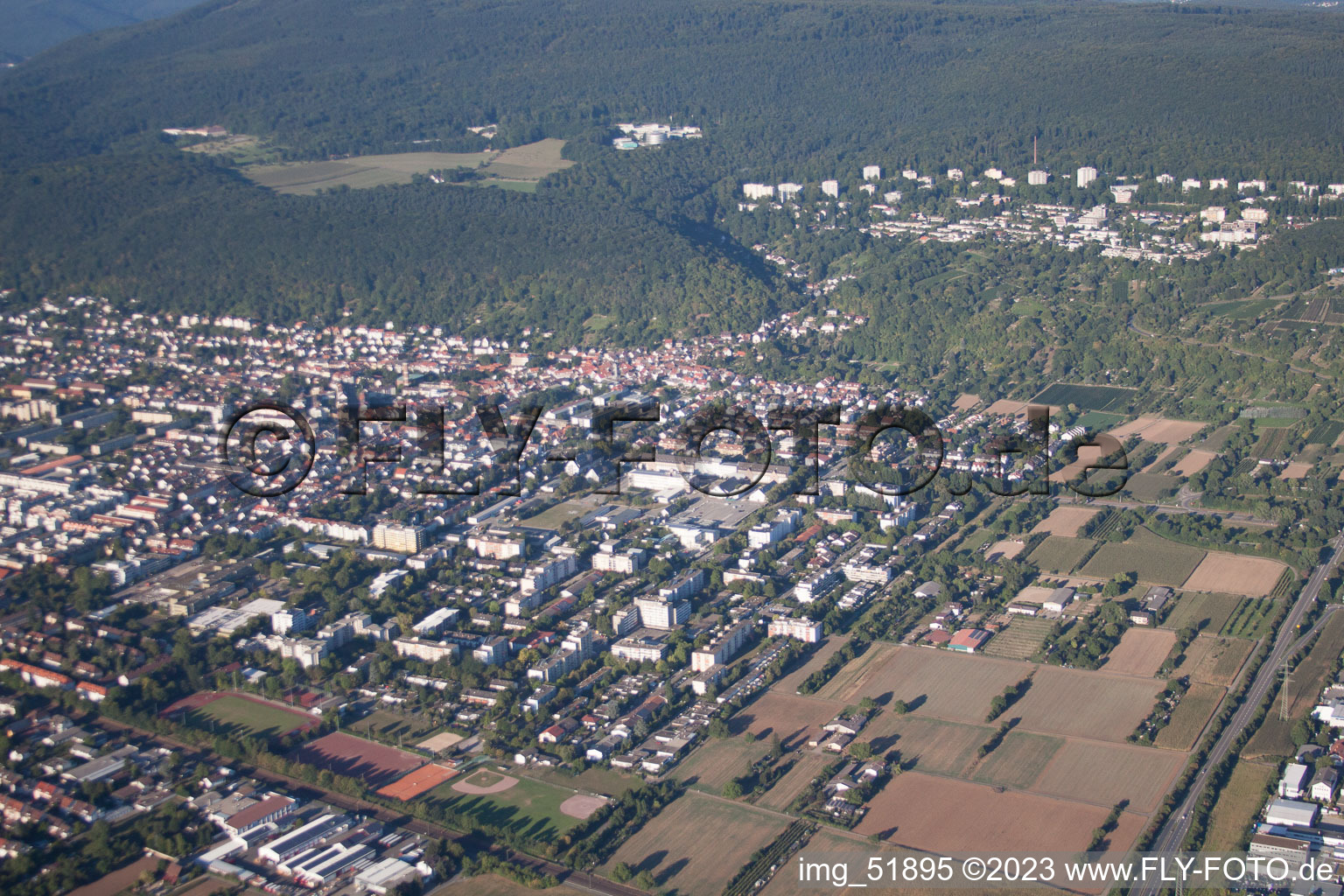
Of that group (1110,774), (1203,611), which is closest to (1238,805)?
(1110,774)

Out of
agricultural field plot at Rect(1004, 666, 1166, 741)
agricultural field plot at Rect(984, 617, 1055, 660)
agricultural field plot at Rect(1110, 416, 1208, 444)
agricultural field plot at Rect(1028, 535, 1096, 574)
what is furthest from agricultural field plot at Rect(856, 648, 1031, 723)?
agricultural field plot at Rect(1110, 416, 1208, 444)

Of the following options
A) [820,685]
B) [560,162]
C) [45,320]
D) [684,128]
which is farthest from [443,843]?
[684,128]

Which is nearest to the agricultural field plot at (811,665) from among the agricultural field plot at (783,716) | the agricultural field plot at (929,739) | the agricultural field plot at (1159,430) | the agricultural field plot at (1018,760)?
the agricultural field plot at (783,716)

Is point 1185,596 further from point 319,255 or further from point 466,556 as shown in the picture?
point 319,255

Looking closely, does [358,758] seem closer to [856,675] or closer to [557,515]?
[856,675]

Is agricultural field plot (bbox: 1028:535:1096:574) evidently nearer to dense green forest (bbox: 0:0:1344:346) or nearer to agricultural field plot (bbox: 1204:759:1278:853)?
agricultural field plot (bbox: 1204:759:1278:853)

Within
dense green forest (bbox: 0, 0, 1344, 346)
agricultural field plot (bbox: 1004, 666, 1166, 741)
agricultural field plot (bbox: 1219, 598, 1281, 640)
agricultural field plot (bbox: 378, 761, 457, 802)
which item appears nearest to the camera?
agricultural field plot (bbox: 378, 761, 457, 802)
